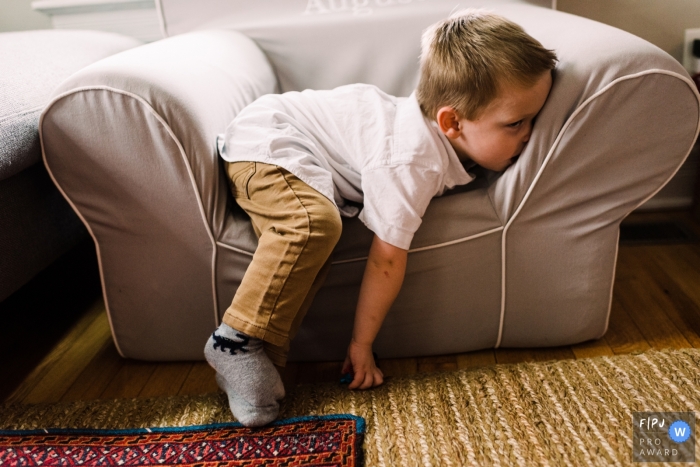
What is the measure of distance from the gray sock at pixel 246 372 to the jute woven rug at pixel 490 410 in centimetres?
5

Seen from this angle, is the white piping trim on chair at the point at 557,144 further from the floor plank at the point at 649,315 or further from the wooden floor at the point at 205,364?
the floor plank at the point at 649,315

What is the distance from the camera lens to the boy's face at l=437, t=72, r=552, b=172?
849 millimetres

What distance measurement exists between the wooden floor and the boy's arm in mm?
76

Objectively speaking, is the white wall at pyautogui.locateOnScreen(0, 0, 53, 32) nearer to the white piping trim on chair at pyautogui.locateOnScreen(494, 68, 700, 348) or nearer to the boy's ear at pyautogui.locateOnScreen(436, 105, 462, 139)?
the boy's ear at pyautogui.locateOnScreen(436, 105, 462, 139)

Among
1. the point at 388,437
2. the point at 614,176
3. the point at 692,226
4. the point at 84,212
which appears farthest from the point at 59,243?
the point at 692,226

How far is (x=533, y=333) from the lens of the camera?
99 cm

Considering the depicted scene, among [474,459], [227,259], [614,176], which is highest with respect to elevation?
[614,176]

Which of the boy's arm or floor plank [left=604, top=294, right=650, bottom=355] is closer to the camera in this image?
the boy's arm

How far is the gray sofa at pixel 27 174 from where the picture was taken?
88cm

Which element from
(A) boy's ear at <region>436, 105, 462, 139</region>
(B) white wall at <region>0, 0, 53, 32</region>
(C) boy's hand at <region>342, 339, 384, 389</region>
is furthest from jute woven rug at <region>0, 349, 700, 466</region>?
(B) white wall at <region>0, 0, 53, 32</region>

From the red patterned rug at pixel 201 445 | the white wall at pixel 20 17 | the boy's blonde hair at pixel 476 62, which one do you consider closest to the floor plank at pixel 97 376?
the red patterned rug at pixel 201 445

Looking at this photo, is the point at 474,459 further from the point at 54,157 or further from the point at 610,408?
the point at 54,157

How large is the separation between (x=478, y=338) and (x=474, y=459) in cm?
27

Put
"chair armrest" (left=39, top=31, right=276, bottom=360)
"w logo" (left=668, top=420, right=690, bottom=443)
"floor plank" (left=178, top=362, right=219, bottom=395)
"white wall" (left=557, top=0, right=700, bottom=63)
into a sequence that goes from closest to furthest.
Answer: "w logo" (left=668, top=420, right=690, bottom=443)
"chair armrest" (left=39, top=31, right=276, bottom=360)
"floor plank" (left=178, top=362, right=219, bottom=395)
"white wall" (left=557, top=0, right=700, bottom=63)
